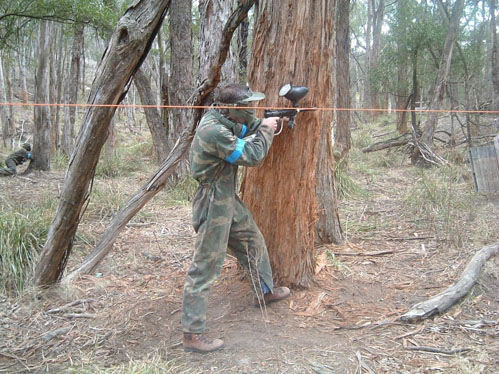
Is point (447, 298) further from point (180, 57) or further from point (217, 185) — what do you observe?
point (180, 57)

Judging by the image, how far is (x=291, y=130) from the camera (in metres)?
3.92

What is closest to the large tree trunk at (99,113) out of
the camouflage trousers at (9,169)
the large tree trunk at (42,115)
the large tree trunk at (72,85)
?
the camouflage trousers at (9,169)

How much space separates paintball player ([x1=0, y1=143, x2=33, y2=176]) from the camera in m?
10.2

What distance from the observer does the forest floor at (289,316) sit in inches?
127

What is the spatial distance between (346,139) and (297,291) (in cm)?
607

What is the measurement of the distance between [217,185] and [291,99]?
918 mm

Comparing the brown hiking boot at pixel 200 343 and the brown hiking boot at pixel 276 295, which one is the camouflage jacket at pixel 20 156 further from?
the brown hiking boot at pixel 200 343

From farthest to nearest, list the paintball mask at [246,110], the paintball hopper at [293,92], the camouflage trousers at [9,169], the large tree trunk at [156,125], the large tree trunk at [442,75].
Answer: the large tree trunk at [442,75] < the camouflage trousers at [9,169] < the large tree trunk at [156,125] < the paintball hopper at [293,92] < the paintball mask at [246,110]

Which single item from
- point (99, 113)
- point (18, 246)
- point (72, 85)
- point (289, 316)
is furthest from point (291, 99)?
point (72, 85)

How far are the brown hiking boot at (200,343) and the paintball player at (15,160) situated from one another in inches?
331

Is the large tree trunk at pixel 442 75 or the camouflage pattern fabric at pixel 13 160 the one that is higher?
the large tree trunk at pixel 442 75

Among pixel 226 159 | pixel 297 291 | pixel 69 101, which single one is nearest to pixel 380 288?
pixel 297 291

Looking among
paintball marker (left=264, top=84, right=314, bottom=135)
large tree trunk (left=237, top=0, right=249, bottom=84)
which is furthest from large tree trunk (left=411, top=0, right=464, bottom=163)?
paintball marker (left=264, top=84, right=314, bottom=135)

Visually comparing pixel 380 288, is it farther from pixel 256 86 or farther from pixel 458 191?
pixel 458 191
